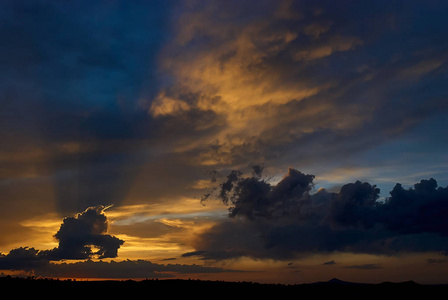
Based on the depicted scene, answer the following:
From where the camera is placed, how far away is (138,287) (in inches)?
4382

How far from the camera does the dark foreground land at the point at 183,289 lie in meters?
99.9

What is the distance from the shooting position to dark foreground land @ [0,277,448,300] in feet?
328

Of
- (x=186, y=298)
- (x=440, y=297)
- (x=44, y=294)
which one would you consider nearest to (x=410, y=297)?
(x=440, y=297)

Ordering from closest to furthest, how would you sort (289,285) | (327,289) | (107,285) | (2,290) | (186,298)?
(2,290) < (186,298) < (107,285) < (327,289) < (289,285)

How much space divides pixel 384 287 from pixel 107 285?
3964 inches

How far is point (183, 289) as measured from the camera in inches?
4540

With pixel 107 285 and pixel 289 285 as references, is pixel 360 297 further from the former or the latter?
pixel 107 285

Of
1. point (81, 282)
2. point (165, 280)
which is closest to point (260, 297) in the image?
point (165, 280)

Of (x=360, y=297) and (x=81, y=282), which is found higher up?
(x=81, y=282)

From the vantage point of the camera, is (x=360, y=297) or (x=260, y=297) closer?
(x=260, y=297)

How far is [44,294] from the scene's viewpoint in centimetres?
9375

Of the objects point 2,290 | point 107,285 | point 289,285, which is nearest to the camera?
point 2,290

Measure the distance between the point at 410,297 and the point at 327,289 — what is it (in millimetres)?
26287

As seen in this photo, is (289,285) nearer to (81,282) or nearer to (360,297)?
(360,297)
